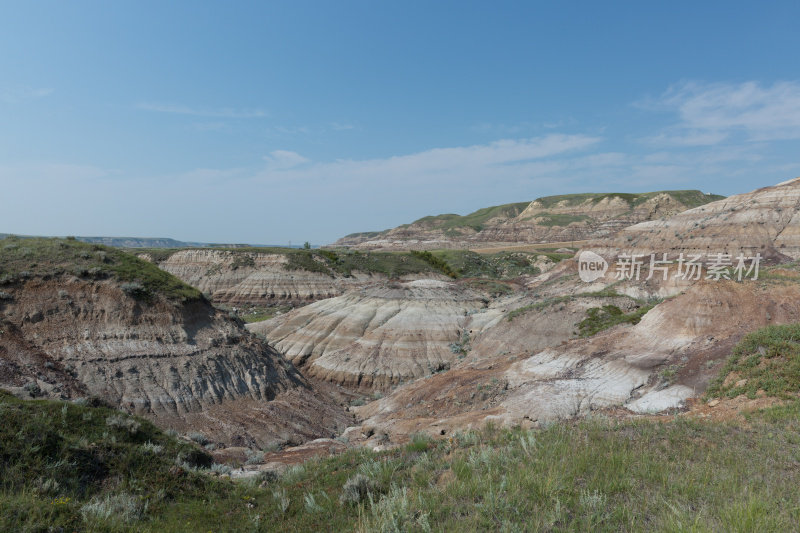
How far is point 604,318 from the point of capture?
28.0m

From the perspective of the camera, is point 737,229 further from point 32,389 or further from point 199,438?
point 32,389

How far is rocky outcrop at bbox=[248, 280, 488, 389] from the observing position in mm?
35438

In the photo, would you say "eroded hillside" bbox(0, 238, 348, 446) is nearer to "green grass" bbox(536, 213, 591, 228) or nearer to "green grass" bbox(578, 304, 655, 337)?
"green grass" bbox(578, 304, 655, 337)

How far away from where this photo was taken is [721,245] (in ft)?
148

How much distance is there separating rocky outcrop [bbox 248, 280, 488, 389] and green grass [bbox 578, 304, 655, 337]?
40.0 feet

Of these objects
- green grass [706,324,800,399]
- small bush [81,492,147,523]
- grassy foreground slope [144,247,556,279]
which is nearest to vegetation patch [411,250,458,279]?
grassy foreground slope [144,247,556,279]

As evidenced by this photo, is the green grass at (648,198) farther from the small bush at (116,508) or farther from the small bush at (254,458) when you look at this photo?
the small bush at (116,508)

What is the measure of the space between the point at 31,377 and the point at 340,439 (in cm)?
1290

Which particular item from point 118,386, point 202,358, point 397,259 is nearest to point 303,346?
point 202,358

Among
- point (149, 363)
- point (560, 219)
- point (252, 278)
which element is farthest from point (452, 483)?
point (560, 219)

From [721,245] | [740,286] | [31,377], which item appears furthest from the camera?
[721,245]

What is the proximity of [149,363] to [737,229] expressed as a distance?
5899 cm

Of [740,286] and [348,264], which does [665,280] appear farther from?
[348,264]

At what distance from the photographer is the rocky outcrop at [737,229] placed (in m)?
42.9
